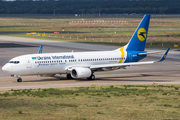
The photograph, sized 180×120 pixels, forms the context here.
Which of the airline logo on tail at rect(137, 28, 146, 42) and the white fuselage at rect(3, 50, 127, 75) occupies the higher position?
the airline logo on tail at rect(137, 28, 146, 42)

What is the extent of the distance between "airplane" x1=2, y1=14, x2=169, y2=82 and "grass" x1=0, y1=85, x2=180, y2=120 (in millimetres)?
9913

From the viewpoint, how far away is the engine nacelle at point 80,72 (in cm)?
4594

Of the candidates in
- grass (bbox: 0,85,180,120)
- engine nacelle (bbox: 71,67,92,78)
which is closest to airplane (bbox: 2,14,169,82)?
engine nacelle (bbox: 71,67,92,78)

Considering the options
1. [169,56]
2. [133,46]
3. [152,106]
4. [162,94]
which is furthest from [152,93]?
[169,56]

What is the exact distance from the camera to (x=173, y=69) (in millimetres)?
59031

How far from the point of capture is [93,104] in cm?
2823

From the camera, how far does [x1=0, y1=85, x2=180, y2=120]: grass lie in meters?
23.7

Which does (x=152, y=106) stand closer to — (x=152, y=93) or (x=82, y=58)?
(x=152, y=93)

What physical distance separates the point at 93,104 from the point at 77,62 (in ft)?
66.0

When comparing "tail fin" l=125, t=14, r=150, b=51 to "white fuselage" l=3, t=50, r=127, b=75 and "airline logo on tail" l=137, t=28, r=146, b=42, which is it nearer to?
"airline logo on tail" l=137, t=28, r=146, b=42

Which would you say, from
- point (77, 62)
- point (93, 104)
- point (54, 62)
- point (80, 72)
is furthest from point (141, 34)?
point (93, 104)

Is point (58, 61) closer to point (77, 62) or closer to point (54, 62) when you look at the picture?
point (54, 62)

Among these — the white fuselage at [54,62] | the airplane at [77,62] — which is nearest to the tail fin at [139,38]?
the airplane at [77,62]

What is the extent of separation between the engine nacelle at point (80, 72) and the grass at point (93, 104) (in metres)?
9.78
